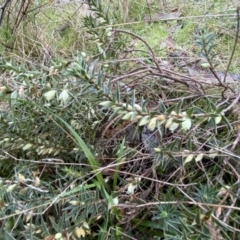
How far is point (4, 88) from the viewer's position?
3.85ft

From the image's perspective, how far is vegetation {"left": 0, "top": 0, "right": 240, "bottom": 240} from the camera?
3.38ft

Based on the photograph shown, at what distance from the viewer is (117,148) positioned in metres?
1.28

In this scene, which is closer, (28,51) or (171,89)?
(171,89)

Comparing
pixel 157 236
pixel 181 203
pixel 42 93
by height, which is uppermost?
pixel 42 93

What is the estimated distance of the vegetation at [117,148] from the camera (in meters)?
1.03

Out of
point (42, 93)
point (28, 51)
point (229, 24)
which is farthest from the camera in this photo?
point (28, 51)

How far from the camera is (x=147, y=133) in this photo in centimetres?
133

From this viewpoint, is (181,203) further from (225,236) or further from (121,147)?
(121,147)

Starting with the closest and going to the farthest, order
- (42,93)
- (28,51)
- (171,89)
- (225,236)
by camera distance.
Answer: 1. (225,236)
2. (42,93)
3. (171,89)
4. (28,51)

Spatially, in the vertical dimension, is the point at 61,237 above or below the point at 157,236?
above

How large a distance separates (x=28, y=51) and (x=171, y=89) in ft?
2.89

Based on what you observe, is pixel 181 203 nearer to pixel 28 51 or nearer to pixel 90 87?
pixel 90 87

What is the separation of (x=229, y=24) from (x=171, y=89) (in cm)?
67

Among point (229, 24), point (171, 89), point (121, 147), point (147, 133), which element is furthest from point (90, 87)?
point (229, 24)
